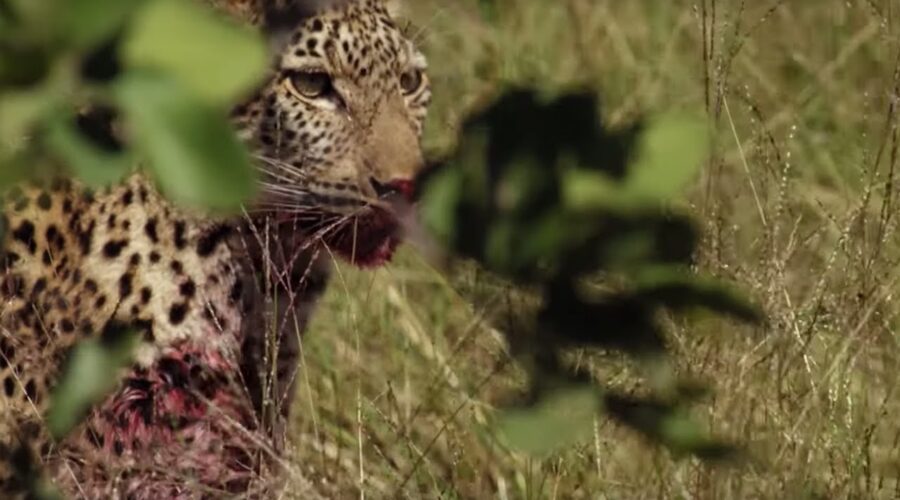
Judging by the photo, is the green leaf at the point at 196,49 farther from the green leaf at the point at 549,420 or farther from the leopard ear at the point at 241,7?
the leopard ear at the point at 241,7

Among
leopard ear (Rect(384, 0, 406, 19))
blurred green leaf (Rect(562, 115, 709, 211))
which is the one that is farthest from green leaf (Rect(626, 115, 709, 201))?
leopard ear (Rect(384, 0, 406, 19))

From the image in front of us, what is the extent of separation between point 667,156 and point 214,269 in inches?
97.1

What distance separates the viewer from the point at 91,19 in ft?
3.28

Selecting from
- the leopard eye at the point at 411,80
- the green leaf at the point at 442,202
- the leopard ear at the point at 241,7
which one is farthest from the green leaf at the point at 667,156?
the leopard eye at the point at 411,80

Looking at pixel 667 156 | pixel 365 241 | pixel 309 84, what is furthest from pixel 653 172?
pixel 309 84

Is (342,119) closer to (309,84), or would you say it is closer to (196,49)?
(309,84)

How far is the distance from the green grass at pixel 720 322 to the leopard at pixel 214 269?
0.14 metres

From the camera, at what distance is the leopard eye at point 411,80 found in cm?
387

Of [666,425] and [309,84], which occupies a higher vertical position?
[309,84]

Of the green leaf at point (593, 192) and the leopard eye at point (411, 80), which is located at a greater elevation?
the leopard eye at point (411, 80)

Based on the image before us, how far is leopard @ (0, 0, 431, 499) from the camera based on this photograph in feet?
11.1

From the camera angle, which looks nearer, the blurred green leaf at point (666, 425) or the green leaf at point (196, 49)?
the green leaf at point (196, 49)

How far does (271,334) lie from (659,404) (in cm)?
209

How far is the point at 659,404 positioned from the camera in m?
1.31
